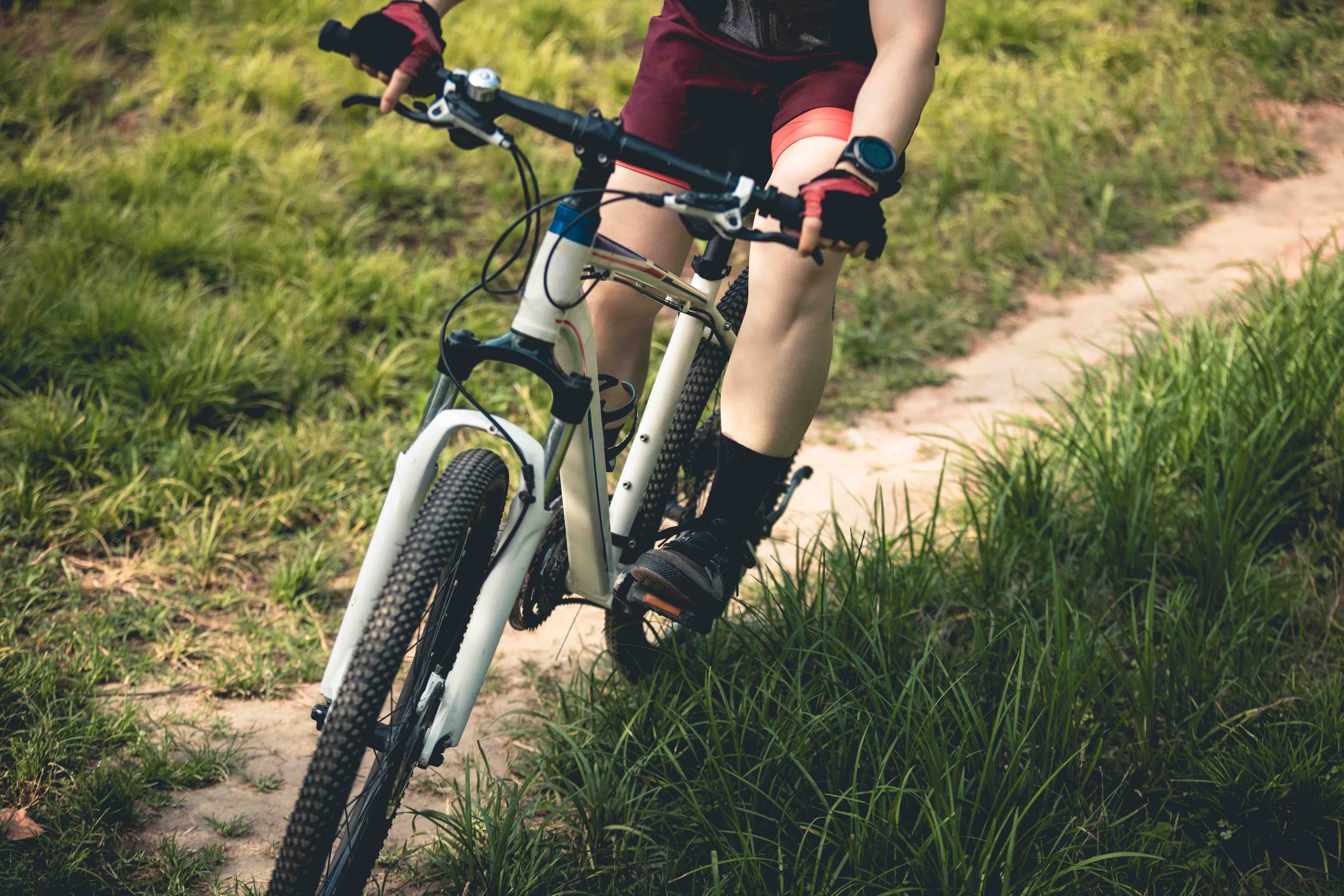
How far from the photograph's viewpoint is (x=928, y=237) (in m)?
4.55

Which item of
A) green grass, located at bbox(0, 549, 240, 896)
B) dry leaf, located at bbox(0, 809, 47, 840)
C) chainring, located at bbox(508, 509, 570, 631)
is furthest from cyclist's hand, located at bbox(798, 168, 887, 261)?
dry leaf, located at bbox(0, 809, 47, 840)

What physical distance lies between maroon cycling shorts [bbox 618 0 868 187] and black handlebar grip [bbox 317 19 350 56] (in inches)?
25.7

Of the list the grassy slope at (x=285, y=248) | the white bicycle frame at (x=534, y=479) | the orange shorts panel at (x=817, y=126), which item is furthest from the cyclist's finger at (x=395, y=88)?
the grassy slope at (x=285, y=248)

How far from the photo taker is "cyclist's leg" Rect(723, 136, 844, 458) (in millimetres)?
1935

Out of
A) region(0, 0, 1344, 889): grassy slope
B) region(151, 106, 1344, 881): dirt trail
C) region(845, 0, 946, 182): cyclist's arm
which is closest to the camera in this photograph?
region(845, 0, 946, 182): cyclist's arm

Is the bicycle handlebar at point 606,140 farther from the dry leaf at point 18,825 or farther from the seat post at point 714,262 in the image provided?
the dry leaf at point 18,825

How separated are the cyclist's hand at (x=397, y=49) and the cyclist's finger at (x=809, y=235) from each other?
2.09ft

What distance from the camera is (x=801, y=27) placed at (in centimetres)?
206

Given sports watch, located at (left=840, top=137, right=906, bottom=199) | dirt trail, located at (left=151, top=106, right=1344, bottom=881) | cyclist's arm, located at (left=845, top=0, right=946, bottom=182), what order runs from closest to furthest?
sports watch, located at (left=840, top=137, right=906, bottom=199), cyclist's arm, located at (left=845, top=0, right=946, bottom=182), dirt trail, located at (left=151, top=106, right=1344, bottom=881)

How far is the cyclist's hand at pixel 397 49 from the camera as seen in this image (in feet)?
5.11

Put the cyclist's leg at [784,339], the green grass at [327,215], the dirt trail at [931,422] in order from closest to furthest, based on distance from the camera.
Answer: the cyclist's leg at [784,339] → the dirt trail at [931,422] → the green grass at [327,215]

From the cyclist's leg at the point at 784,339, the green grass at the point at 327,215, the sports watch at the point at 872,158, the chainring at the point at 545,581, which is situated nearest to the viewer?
the sports watch at the point at 872,158

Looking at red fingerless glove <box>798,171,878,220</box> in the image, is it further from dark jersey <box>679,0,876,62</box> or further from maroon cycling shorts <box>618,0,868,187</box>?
dark jersey <box>679,0,876,62</box>

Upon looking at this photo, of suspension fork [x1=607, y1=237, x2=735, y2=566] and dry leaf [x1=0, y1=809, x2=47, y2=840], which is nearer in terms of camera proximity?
dry leaf [x1=0, y1=809, x2=47, y2=840]
